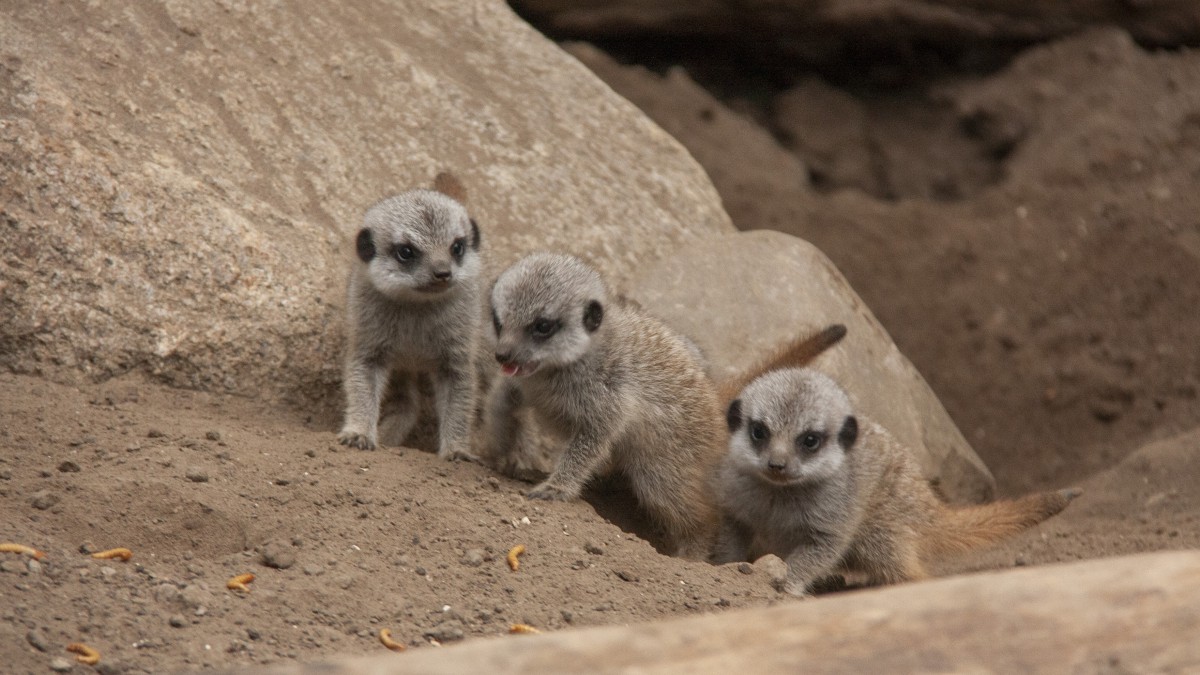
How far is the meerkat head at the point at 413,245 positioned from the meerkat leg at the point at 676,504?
0.94 metres

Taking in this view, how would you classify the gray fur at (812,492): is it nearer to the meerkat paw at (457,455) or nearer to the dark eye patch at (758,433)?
the dark eye patch at (758,433)

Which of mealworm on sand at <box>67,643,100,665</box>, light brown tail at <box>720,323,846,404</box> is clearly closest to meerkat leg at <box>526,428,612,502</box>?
light brown tail at <box>720,323,846,404</box>

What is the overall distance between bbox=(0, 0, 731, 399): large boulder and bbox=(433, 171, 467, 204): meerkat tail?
0.66 feet

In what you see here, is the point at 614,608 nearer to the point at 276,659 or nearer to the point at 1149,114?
the point at 276,659

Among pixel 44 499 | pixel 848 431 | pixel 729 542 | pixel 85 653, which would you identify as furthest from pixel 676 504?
pixel 85 653

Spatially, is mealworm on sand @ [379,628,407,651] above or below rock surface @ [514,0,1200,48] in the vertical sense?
above

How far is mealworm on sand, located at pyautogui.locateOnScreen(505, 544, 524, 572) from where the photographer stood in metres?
3.37

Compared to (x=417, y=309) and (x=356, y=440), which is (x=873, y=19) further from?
(x=356, y=440)

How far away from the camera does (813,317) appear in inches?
200

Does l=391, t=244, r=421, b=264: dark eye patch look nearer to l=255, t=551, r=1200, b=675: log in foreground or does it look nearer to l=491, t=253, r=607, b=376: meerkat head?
l=491, t=253, r=607, b=376: meerkat head

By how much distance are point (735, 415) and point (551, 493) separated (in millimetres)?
660

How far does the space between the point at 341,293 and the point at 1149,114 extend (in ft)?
15.9

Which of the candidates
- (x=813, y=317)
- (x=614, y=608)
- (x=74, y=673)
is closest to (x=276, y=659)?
(x=74, y=673)

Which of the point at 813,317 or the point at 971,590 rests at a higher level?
the point at 971,590
